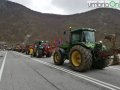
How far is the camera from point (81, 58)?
597 cm

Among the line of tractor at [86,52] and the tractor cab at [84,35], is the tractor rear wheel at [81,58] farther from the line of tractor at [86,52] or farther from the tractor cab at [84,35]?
the tractor cab at [84,35]

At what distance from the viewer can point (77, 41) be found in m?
6.97

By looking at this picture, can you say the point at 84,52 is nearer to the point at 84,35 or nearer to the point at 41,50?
the point at 84,35

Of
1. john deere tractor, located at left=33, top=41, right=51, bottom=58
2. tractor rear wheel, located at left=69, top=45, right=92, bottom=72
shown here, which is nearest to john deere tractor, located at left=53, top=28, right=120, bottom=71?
tractor rear wheel, located at left=69, top=45, right=92, bottom=72

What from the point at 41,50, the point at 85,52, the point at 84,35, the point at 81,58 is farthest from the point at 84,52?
the point at 41,50

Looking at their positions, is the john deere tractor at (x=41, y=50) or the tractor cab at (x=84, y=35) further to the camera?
the john deere tractor at (x=41, y=50)

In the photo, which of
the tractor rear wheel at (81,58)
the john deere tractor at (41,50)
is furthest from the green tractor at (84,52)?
the john deere tractor at (41,50)

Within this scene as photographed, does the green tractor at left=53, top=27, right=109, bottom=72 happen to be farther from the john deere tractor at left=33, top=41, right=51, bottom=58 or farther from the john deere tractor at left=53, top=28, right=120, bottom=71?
the john deere tractor at left=33, top=41, right=51, bottom=58

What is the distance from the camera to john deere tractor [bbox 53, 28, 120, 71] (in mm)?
5785

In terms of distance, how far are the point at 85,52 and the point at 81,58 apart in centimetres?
41

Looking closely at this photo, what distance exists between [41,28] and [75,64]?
212ft

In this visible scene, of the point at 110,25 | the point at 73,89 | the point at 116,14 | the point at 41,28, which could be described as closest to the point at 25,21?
the point at 41,28

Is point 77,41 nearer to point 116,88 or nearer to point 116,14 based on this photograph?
point 116,88

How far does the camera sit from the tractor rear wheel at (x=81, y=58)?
18.9 feet
